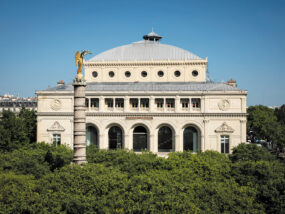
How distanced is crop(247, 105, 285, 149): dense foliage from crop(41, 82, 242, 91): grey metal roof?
2310 centimetres

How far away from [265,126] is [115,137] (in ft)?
144

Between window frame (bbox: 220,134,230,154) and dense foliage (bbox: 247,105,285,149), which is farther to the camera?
dense foliage (bbox: 247,105,285,149)

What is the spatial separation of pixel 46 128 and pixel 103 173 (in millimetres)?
40108

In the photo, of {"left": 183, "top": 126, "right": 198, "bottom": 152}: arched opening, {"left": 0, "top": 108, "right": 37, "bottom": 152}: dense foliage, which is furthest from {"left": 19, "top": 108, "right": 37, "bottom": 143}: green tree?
{"left": 183, "top": 126, "right": 198, "bottom": 152}: arched opening

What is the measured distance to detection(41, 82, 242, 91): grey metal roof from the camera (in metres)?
76.3

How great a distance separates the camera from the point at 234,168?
4550cm

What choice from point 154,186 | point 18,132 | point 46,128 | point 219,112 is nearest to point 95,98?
point 46,128

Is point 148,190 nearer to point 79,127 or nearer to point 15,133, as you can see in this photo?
point 79,127

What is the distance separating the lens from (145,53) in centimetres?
8650

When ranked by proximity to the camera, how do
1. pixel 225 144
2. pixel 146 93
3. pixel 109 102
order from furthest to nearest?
pixel 109 102, pixel 146 93, pixel 225 144

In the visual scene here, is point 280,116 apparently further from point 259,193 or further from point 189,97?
point 259,193

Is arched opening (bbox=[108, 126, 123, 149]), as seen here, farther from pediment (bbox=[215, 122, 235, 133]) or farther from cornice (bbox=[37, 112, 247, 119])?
pediment (bbox=[215, 122, 235, 133])

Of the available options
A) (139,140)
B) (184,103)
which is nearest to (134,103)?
(139,140)

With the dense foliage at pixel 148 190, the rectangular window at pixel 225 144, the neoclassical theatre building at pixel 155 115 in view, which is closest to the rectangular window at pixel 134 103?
the neoclassical theatre building at pixel 155 115
